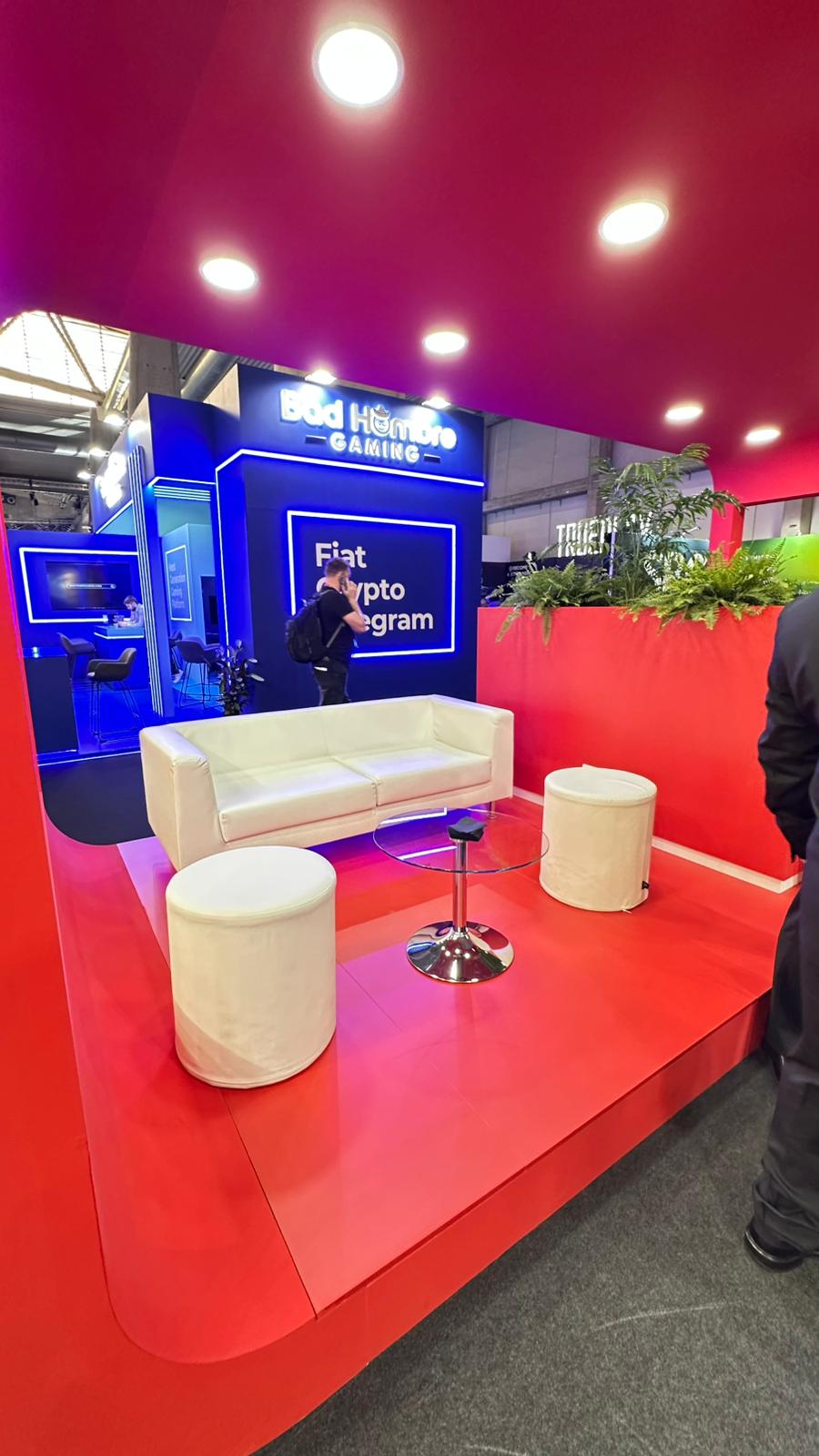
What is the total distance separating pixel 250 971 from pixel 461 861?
851mm

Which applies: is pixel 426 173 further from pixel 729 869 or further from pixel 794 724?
pixel 729 869

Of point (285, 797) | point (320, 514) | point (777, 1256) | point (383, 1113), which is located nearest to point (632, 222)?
point (285, 797)

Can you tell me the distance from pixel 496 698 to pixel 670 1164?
125 inches

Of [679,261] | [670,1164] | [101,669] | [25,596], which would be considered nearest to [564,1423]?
[670,1164]

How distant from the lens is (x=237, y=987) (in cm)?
169

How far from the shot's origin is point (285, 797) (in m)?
3.05

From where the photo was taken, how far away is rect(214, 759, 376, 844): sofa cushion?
9.72 ft

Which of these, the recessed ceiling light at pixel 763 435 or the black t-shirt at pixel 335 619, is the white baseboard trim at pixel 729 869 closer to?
the black t-shirt at pixel 335 619

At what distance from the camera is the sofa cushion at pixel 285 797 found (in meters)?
2.96

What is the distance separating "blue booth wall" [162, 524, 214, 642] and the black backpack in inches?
180

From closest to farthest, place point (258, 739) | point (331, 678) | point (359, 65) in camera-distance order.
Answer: point (359, 65)
point (258, 739)
point (331, 678)

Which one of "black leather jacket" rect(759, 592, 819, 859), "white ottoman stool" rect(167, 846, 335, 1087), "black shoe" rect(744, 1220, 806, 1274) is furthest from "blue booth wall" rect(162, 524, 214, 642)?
"black shoe" rect(744, 1220, 806, 1274)

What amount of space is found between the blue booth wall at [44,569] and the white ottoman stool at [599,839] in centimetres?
820

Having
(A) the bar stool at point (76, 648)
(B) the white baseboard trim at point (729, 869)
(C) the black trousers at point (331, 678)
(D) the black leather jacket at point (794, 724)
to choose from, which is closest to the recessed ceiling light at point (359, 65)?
(D) the black leather jacket at point (794, 724)
